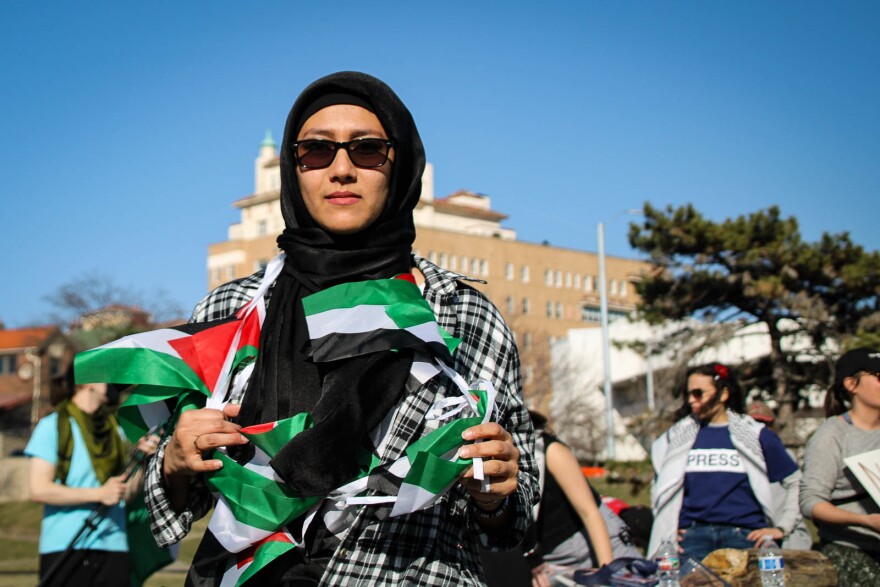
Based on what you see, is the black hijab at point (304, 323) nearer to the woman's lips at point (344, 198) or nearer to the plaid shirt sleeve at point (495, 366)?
the woman's lips at point (344, 198)

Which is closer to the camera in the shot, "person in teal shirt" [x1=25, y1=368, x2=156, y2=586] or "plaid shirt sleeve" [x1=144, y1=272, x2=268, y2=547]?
"plaid shirt sleeve" [x1=144, y1=272, x2=268, y2=547]

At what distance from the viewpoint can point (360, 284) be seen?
8.93ft

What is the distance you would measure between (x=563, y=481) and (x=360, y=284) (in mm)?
3803

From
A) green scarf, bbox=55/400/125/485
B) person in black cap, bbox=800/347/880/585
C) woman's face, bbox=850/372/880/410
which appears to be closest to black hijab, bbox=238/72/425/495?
person in black cap, bbox=800/347/880/585

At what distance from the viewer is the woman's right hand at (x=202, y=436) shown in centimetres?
246

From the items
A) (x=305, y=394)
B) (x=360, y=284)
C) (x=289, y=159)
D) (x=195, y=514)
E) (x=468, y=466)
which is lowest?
(x=195, y=514)

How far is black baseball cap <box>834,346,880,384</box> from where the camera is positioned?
614 cm

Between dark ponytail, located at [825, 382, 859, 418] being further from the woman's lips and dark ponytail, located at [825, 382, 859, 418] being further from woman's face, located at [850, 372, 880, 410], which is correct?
the woman's lips

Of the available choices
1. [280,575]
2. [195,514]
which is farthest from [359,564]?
[195,514]

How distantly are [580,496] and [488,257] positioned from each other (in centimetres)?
9741

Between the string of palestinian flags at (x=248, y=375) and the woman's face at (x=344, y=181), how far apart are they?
209 millimetres

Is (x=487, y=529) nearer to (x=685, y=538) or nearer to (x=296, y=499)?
(x=296, y=499)

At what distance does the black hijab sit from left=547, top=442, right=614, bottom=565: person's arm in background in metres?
3.55

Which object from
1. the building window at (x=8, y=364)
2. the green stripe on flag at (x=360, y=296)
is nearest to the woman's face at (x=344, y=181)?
the green stripe on flag at (x=360, y=296)
